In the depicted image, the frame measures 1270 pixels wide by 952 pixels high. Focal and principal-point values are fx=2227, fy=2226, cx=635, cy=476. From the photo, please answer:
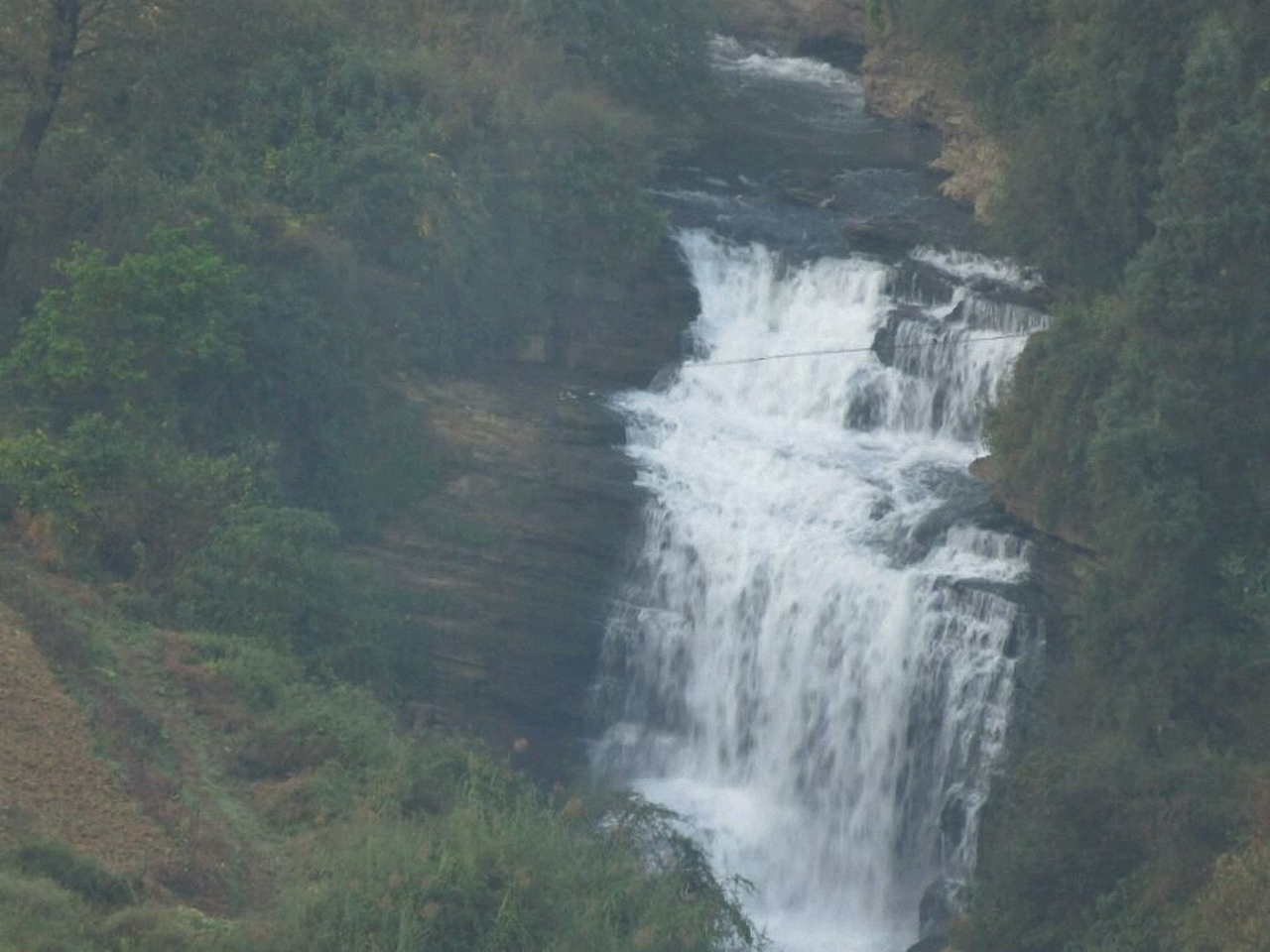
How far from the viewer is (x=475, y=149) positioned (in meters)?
33.6

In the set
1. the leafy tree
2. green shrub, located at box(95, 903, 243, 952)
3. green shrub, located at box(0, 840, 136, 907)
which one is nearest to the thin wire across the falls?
the leafy tree

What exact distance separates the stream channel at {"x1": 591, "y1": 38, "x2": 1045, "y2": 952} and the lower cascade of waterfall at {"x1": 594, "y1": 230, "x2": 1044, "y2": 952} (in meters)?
0.03

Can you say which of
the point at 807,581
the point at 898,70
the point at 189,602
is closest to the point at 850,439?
the point at 807,581

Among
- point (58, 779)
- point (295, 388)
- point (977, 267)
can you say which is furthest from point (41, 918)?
point (977, 267)

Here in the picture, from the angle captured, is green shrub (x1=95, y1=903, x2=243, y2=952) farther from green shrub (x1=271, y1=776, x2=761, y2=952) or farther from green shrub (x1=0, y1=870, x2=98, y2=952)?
green shrub (x1=271, y1=776, x2=761, y2=952)

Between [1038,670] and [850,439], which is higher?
[850,439]

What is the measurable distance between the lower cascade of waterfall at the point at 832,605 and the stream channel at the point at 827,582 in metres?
0.03

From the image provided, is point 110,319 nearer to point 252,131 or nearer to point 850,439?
point 252,131

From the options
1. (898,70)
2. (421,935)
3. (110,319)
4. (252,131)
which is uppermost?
(898,70)

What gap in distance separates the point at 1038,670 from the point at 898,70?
1918cm

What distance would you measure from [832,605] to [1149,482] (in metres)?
4.83

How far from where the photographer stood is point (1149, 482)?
24234mm

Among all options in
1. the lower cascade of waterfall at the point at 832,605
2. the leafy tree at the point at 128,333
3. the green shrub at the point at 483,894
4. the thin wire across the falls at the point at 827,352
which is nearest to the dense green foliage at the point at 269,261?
the leafy tree at the point at 128,333

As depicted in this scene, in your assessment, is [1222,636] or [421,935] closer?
[421,935]
